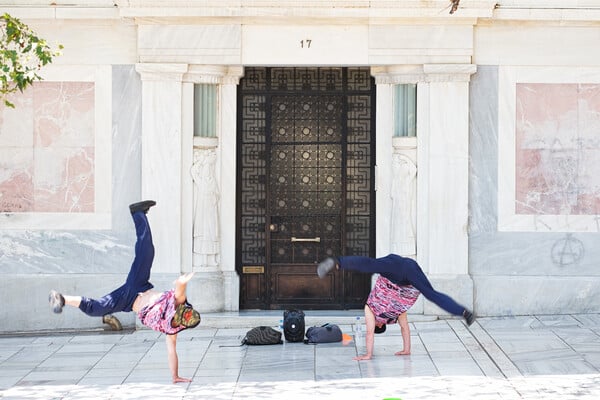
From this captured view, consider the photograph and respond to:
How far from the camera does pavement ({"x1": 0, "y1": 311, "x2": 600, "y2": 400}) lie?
13.0 m

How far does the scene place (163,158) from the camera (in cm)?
1736

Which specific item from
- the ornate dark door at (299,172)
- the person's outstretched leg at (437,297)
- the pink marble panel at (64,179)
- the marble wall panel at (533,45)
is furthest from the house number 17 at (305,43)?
the person's outstretched leg at (437,297)

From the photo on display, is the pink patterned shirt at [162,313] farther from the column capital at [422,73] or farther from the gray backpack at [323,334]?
the column capital at [422,73]

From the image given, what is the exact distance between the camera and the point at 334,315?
58.2 feet

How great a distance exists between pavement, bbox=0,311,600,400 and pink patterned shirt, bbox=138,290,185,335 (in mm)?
643

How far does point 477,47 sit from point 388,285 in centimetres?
453

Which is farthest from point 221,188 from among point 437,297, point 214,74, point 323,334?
point 437,297

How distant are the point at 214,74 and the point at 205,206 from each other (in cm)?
181

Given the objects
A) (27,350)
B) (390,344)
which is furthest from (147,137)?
(390,344)

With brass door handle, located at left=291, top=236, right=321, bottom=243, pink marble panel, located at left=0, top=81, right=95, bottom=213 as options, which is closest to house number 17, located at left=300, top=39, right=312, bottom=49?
brass door handle, located at left=291, top=236, right=321, bottom=243

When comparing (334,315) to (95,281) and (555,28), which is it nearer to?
(95,281)

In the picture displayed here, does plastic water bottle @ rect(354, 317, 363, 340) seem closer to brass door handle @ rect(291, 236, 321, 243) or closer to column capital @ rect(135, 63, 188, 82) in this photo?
brass door handle @ rect(291, 236, 321, 243)

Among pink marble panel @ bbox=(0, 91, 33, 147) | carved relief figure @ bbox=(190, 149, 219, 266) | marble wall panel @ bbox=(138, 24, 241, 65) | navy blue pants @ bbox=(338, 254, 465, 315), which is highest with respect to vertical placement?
marble wall panel @ bbox=(138, 24, 241, 65)

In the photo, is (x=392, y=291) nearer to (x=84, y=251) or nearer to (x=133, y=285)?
(x=133, y=285)
